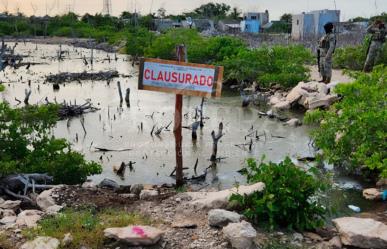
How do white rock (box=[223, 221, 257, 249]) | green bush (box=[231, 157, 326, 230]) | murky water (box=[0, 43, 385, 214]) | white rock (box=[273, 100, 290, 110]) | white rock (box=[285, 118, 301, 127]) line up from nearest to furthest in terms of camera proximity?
white rock (box=[223, 221, 257, 249]), green bush (box=[231, 157, 326, 230]), murky water (box=[0, 43, 385, 214]), white rock (box=[285, 118, 301, 127]), white rock (box=[273, 100, 290, 110])

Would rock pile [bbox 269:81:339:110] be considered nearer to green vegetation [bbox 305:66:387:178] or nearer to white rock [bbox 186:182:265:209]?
green vegetation [bbox 305:66:387:178]

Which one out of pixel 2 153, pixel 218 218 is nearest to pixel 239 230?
pixel 218 218

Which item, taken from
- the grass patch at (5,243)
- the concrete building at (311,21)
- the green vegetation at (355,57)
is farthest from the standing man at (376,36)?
the concrete building at (311,21)

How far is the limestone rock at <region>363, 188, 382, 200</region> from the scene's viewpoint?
22.7 ft

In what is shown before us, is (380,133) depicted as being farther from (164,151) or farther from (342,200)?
(164,151)

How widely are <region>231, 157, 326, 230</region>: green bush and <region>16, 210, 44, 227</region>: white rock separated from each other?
85.4 inches

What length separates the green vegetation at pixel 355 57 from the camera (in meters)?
18.3

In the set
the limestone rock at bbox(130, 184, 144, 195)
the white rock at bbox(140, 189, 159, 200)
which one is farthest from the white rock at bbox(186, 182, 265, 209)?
the limestone rock at bbox(130, 184, 144, 195)

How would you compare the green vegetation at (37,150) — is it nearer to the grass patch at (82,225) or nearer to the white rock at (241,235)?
the grass patch at (82,225)

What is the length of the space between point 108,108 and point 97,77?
8.56 m

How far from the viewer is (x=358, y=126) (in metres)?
7.30

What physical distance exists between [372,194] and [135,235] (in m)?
4.10

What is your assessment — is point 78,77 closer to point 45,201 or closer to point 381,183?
point 45,201

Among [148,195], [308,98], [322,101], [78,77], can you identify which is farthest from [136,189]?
[78,77]
